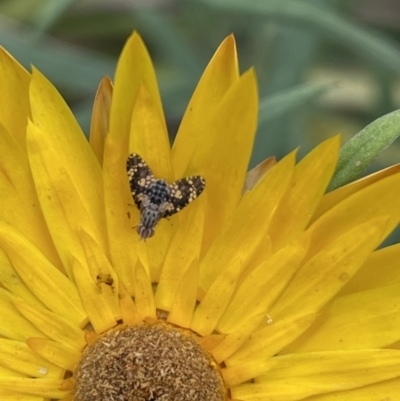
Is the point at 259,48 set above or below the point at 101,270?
above

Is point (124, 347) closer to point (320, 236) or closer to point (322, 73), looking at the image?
point (320, 236)

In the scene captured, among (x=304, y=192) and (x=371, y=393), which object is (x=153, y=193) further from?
(x=371, y=393)

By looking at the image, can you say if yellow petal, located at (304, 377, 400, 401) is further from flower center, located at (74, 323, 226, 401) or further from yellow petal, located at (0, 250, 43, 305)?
yellow petal, located at (0, 250, 43, 305)

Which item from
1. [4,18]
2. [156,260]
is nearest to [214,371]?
[156,260]

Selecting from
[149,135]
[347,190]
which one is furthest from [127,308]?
[347,190]

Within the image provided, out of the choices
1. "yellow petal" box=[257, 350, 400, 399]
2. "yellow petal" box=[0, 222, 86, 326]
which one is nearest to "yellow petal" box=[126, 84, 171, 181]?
"yellow petal" box=[0, 222, 86, 326]

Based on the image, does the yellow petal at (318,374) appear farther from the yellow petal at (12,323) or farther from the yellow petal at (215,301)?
the yellow petal at (12,323)
